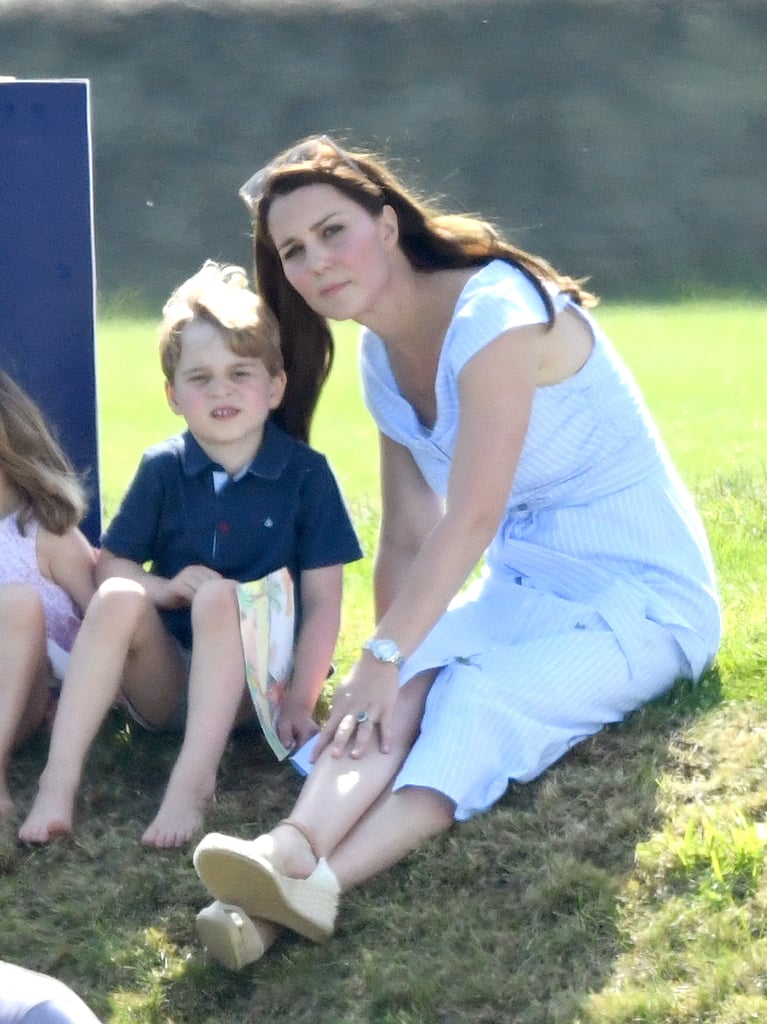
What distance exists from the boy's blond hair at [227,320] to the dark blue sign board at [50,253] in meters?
0.53

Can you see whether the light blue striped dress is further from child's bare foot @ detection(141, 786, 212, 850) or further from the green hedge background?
the green hedge background

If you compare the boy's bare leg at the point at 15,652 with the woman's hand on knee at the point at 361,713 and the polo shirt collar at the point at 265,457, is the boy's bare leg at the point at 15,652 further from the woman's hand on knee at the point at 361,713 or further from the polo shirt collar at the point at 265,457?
the woman's hand on knee at the point at 361,713

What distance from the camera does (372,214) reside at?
358 cm

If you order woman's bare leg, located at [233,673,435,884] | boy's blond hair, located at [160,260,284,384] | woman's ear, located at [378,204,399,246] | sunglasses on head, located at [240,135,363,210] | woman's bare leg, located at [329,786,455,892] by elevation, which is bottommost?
woman's bare leg, located at [329,786,455,892]

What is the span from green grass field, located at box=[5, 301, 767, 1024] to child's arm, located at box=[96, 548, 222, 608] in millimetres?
426

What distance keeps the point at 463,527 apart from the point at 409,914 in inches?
29.3

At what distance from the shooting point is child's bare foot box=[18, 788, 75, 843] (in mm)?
3484

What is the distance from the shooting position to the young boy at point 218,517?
12.1 ft

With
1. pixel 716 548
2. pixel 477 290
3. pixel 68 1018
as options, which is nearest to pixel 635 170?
pixel 716 548

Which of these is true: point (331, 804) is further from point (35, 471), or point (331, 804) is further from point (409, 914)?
point (35, 471)

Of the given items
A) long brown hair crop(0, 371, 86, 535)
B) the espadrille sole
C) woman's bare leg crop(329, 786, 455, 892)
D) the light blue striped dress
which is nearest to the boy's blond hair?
the light blue striped dress

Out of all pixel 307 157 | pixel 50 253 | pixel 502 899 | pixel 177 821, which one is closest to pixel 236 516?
pixel 177 821

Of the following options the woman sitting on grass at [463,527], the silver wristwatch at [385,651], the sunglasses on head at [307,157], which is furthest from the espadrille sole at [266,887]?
the sunglasses on head at [307,157]

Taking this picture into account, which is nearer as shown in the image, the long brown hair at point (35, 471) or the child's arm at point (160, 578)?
the child's arm at point (160, 578)
